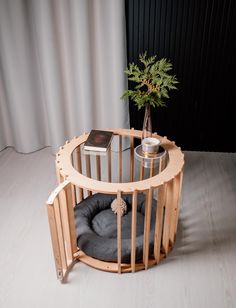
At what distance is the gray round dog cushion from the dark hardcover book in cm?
41

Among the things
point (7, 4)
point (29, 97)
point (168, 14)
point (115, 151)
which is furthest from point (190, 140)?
point (7, 4)

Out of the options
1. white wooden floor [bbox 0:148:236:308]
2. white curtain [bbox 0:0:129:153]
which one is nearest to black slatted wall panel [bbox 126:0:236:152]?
white curtain [bbox 0:0:129:153]

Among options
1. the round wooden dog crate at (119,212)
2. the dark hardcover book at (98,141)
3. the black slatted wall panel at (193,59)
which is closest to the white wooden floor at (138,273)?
the round wooden dog crate at (119,212)

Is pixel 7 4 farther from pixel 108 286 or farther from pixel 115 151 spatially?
pixel 108 286

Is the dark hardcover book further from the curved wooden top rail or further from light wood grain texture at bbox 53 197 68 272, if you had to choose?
light wood grain texture at bbox 53 197 68 272

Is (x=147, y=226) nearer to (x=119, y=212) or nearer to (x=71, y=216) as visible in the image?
(x=119, y=212)

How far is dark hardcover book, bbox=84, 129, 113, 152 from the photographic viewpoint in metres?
1.98

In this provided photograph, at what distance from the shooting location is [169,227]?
6.26 feet

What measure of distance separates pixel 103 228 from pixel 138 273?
35cm

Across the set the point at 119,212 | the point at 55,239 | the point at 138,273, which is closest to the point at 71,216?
the point at 55,239

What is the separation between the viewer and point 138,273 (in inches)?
74.2

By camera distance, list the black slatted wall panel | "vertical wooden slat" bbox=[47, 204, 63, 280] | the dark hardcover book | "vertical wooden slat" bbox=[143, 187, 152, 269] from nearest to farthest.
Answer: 1. "vertical wooden slat" bbox=[47, 204, 63, 280]
2. "vertical wooden slat" bbox=[143, 187, 152, 269]
3. the dark hardcover book
4. the black slatted wall panel

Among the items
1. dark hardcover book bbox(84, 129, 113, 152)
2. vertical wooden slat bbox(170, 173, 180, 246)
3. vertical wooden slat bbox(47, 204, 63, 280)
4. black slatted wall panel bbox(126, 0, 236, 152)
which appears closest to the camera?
vertical wooden slat bbox(47, 204, 63, 280)

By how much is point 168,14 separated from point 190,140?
1.12 m
